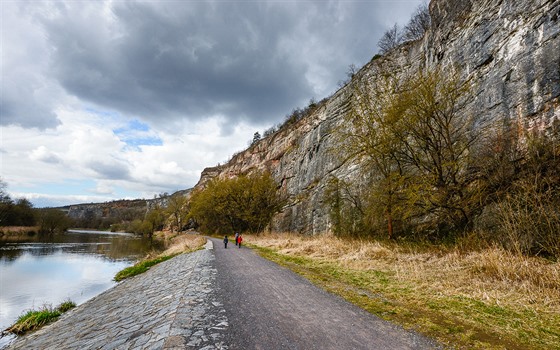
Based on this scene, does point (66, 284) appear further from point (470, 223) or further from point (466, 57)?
point (466, 57)

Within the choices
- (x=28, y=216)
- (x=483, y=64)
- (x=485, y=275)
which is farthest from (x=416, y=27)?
(x=28, y=216)

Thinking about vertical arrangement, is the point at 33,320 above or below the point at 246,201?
below

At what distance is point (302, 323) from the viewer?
194 inches

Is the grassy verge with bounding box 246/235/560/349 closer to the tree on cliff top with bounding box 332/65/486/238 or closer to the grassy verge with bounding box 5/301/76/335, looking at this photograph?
the tree on cliff top with bounding box 332/65/486/238

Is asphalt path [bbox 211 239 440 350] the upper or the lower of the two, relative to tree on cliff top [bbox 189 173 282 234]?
lower

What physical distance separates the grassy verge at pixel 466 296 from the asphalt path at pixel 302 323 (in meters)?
0.51

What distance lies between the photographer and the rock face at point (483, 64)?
1366 centimetres

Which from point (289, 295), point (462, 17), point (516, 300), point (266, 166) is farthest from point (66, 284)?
point (266, 166)

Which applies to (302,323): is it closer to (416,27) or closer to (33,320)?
(33,320)

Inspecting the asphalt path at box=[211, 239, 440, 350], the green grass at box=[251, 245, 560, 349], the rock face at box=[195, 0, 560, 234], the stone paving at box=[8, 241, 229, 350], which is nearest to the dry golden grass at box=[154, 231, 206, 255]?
the rock face at box=[195, 0, 560, 234]

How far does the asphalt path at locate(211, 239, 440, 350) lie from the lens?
13.2 ft

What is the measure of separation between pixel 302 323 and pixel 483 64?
20.8m

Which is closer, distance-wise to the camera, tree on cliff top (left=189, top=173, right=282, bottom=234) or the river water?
the river water

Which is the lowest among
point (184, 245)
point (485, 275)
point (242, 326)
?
point (184, 245)
